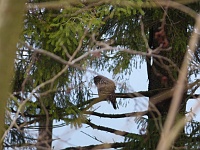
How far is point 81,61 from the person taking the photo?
21.6ft

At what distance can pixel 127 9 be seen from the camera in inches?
253

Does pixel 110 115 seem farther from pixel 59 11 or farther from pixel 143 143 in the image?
pixel 59 11

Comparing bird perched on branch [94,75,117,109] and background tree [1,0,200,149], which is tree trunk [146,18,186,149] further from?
bird perched on branch [94,75,117,109]

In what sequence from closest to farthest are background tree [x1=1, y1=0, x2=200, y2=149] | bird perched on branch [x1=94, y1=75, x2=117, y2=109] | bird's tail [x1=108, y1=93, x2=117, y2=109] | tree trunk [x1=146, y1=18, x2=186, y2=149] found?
background tree [x1=1, y1=0, x2=200, y2=149]
tree trunk [x1=146, y1=18, x2=186, y2=149]
bird perched on branch [x1=94, y1=75, x2=117, y2=109]
bird's tail [x1=108, y1=93, x2=117, y2=109]

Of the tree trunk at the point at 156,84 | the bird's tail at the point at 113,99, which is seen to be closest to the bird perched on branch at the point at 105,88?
the bird's tail at the point at 113,99

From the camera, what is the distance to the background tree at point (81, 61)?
6301mm

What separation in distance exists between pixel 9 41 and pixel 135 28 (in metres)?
5.43

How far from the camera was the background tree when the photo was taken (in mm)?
6301

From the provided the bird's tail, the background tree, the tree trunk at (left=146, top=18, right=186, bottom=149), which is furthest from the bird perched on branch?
the tree trunk at (left=146, top=18, right=186, bottom=149)

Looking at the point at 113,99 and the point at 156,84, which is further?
the point at 156,84

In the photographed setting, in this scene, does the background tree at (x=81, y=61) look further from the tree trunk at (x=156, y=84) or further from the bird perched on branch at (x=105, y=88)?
the bird perched on branch at (x=105, y=88)

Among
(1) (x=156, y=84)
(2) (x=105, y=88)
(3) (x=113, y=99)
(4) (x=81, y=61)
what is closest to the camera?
(4) (x=81, y=61)

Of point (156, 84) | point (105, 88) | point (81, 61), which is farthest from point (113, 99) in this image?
point (81, 61)

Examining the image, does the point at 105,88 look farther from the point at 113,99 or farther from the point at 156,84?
the point at 156,84
